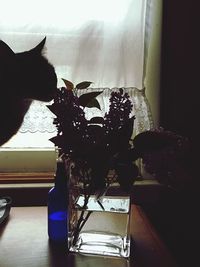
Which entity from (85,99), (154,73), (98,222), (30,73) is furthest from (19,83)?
(154,73)

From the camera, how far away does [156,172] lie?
0.66 m

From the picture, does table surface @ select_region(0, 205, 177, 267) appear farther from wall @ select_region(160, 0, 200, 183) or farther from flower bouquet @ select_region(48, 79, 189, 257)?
wall @ select_region(160, 0, 200, 183)

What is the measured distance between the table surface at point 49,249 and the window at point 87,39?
36cm

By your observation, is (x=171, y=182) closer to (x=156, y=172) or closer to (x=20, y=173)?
(x=156, y=172)

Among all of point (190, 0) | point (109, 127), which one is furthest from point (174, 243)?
point (190, 0)

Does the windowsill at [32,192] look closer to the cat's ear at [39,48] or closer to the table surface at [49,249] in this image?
the table surface at [49,249]

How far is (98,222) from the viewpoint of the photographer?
74cm

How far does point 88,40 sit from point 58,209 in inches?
23.1

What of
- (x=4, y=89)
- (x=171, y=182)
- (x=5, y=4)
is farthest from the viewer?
(x=5, y=4)

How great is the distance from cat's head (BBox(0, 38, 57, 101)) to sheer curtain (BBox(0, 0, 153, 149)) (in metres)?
0.29

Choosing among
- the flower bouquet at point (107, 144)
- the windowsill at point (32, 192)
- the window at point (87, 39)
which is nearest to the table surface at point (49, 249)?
the flower bouquet at point (107, 144)

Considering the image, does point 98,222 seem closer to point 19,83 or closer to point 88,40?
point 19,83

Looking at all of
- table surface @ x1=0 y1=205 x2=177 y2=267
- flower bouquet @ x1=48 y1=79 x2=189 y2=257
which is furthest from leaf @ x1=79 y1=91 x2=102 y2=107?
table surface @ x1=0 y1=205 x2=177 y2=267

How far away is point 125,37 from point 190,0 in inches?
9.7
